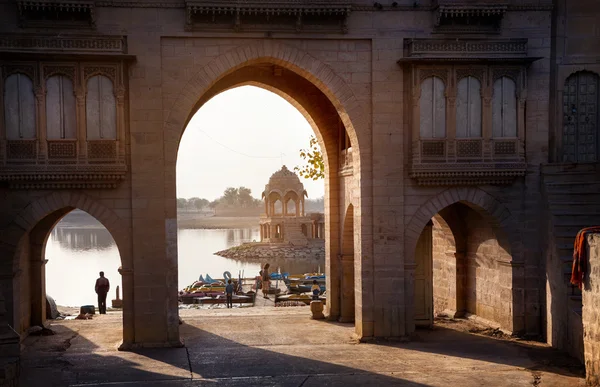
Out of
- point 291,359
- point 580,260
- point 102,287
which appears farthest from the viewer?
point 102,287

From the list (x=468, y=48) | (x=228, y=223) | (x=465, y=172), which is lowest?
(x=228, y=223)

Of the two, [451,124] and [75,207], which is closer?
[75,207]

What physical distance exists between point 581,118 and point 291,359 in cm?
888

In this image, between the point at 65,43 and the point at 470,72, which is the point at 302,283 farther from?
the point at 65,43

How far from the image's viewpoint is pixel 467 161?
1478 centimetres

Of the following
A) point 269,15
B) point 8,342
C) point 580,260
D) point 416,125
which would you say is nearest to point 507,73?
point 416,125

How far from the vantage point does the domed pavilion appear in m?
58.8

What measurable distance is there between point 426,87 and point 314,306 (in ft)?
22.5

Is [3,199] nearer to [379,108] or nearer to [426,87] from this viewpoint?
[379,108]

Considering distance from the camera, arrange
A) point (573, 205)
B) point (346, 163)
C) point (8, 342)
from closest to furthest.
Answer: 1. point (8, 342)
2. point (573, 205)
3. point (346, 163)

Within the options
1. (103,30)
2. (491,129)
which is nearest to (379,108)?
(491,129)

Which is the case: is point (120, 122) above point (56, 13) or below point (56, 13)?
below

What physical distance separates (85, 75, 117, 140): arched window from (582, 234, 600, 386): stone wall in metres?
9.92

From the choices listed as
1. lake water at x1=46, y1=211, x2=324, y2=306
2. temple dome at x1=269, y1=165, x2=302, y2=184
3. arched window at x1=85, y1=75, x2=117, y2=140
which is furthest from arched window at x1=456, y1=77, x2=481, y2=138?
temple dome at x1=269, y1=165, x2=302, y2=184
